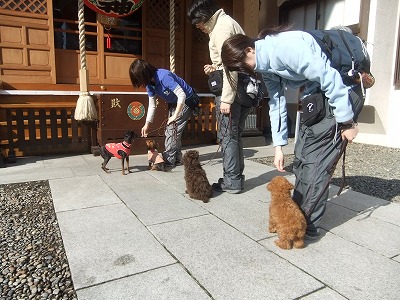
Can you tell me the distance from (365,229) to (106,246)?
2.14 metres

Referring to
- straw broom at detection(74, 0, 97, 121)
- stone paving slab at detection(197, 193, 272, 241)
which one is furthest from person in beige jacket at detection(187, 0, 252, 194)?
straw broom at detection(74, 0, 97, 121)

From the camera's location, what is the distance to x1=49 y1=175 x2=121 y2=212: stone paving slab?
3.28 m

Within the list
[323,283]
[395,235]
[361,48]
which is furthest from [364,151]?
[323,283]

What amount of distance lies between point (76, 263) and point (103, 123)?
367cm

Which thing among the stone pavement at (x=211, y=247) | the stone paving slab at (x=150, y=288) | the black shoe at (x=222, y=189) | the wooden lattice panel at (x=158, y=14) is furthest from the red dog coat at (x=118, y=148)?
the wooden lattice panel at (x=158, y=14)

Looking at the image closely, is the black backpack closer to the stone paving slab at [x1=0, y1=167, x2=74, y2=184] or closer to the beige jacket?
the beige jacket

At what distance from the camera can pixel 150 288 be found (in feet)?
6.11

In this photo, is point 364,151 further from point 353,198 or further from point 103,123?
point 103,123

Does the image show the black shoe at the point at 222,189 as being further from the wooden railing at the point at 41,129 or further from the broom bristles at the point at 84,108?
the wooden railing at the point at 41,129

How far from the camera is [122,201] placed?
3.37 meters

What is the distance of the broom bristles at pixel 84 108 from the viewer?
5.40 meters

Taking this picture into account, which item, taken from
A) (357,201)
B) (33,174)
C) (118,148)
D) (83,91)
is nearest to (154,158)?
(118,148)

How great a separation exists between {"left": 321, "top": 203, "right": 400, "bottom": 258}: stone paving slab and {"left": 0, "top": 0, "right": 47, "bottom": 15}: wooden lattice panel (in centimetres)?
583

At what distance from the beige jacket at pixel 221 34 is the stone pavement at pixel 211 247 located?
44.0 inches
